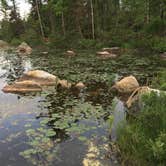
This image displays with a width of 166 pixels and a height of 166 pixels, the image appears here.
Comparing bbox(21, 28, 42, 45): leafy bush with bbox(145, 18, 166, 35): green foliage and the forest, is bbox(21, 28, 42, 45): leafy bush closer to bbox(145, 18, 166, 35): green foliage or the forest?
bbox(145, 18, 166, 35): green foliage

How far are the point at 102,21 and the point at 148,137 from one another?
28.9 m

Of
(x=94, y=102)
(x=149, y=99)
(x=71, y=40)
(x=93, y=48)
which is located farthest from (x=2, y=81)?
(x=71, y=40)

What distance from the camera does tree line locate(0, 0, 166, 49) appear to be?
85.5 ft

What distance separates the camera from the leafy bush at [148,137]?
4224 mm

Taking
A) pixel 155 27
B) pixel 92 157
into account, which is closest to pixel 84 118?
pixel 92 157

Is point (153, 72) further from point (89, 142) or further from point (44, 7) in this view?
point (44, 7)

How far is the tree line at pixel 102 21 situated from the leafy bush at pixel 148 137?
17.2m

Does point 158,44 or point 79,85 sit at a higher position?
point 158,44

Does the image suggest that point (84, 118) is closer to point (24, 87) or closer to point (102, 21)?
point (24, 87)

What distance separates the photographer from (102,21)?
1268 inches

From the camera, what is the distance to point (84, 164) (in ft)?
15.8

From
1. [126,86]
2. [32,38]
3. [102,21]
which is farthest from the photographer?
[32,38]

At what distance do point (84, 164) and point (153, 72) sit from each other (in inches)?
375

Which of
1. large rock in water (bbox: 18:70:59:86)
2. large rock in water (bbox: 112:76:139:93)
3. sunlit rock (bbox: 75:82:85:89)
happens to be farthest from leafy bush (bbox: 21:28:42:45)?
large rock in water (bbox: 112:76:139:93)
